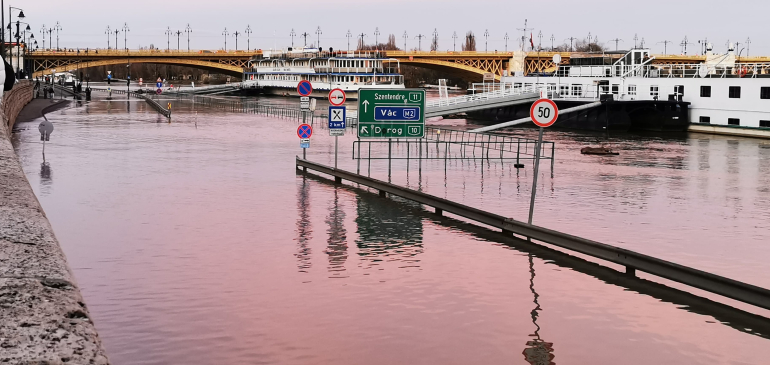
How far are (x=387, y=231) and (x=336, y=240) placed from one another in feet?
5.53

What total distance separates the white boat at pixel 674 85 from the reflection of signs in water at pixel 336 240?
4654 centimetres

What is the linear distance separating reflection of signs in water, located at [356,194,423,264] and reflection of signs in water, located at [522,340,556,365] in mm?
5806

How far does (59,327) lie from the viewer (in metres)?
7.43

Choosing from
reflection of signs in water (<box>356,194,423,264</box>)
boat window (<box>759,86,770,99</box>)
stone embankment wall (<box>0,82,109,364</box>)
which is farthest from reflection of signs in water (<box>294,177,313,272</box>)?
boat window (<box>759,86,770,99</box>)

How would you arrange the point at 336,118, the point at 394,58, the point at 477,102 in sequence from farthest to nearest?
the point at 394,58 < the point at 477,102 < the point at 336,118

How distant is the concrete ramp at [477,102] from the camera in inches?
2886

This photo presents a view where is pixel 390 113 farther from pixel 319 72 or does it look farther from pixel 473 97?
pixel 319 72

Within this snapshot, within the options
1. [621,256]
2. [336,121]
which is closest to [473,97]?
[336,121]

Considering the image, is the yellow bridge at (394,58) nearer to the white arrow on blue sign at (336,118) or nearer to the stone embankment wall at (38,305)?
the white arrow on blue sign at (336,118)

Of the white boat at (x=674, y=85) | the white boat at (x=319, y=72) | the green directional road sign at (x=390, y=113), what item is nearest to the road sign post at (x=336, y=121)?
the green directional road sign at (x=390, y=113)

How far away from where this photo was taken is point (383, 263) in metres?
18.3

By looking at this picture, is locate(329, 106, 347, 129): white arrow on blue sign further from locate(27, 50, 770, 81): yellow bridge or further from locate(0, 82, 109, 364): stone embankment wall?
locate(27, 50, 770, 81): yellow bridge

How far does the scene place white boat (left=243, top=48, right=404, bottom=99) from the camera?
5138 inches

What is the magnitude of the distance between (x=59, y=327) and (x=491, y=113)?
257 feet
